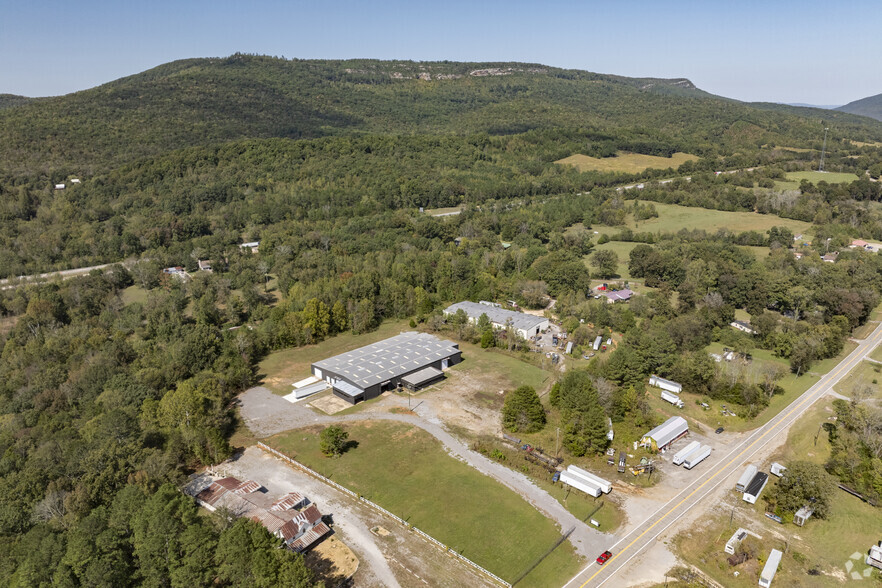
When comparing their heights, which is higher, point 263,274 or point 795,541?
point 263,274

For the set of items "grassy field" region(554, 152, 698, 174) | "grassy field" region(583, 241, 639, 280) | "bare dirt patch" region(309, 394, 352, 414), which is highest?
"grassy field" region(554, 152, 698, 174)

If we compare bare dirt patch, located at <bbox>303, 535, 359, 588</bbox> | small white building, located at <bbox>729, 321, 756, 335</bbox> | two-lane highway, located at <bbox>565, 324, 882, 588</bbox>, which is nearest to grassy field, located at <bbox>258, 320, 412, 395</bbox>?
bare dirt patch, located at <bbox>303, 535, 359, 588</bbox>

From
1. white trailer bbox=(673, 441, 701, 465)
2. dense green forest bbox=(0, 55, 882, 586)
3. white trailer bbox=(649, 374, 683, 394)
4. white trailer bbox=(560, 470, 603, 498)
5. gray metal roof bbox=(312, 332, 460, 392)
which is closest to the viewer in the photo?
dense green forest bbox=(0, 55, 882, 586)

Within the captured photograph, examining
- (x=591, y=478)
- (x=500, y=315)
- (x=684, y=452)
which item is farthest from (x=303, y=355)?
(x=684, y=452)

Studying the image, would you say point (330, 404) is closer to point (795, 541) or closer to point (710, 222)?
point (795, 541)

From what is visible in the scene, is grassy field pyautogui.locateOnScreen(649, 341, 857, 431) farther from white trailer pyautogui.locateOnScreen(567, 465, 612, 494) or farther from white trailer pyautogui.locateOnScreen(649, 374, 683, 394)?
white trailer pyautogui.locateOnScreen(567, 465, 612, 494)

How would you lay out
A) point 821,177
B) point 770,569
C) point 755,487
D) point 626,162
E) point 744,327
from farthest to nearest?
1. point 626,162
2. point 821,177
3. point 744,327
4. point 755,487
5. point 770,569
